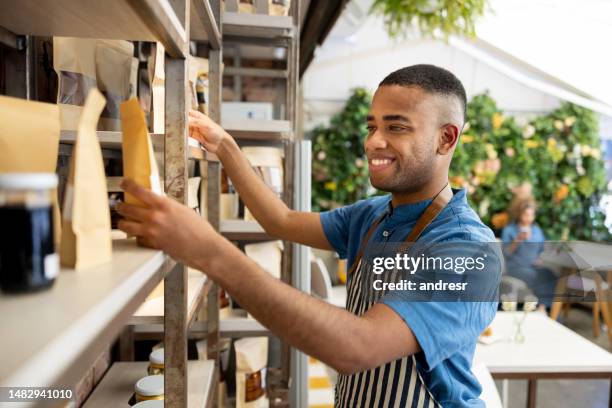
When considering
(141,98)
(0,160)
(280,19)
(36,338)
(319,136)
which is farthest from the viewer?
(319,136)

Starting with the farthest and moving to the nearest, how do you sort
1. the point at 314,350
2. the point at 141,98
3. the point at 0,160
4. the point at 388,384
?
the point at 141,98
the point at 388,384
the point at 314,350
the point at 0,160

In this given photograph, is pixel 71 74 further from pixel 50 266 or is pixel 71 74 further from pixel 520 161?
pixel 520 161

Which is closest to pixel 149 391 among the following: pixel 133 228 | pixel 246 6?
pixel 133 228

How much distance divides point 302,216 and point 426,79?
Result: 27.2 inches

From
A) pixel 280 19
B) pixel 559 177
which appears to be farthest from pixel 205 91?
pixel 559 177

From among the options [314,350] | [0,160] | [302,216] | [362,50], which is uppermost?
[362,50]

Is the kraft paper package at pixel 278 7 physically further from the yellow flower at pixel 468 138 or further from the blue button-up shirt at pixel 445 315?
the yellow flower at pixel 468 138

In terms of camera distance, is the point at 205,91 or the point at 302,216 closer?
the point at 205,91

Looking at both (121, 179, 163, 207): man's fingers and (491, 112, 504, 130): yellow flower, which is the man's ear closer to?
(121, 179, 163, 207): man's fingers

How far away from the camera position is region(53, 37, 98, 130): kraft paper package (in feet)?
3.47

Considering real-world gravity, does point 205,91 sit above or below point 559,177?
above

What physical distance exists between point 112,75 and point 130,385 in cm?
97

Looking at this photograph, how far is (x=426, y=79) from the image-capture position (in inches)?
51.6

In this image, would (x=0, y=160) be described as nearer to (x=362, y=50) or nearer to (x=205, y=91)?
(x=205, y=91)
